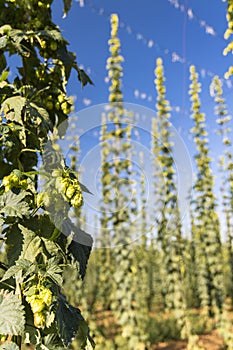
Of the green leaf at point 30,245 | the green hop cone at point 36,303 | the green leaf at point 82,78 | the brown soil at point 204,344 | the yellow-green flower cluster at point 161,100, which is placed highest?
the yellow-green flower cluster at point 161,100

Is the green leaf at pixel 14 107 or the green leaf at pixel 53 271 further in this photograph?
the green leaf at pixel 14 107

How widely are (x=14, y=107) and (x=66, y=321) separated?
81cm

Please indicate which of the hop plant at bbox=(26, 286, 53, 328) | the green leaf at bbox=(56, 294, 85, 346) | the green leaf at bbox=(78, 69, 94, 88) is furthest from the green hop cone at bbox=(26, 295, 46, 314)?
the green leaf at bbox=(78, 69, 94, 88)

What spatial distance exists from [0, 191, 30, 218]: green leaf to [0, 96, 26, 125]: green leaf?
32 centimetres

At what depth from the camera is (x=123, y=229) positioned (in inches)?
260

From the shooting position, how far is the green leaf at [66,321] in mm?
1262

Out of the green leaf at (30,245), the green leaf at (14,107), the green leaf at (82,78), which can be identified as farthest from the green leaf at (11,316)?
the green leaf at (82,78)

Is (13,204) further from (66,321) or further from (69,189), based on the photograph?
(66,321)

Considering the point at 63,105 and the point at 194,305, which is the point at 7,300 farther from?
the point at 194,305

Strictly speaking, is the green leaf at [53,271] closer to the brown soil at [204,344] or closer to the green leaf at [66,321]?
the green leaf at [66,321]

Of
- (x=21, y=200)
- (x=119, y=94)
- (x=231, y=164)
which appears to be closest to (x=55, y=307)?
(x=21, y=200)

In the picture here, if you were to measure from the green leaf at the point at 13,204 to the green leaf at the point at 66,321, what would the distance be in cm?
34

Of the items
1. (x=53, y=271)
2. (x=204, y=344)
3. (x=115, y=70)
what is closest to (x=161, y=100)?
(x=115, y=70)

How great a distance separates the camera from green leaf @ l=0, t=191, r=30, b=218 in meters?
1.27
